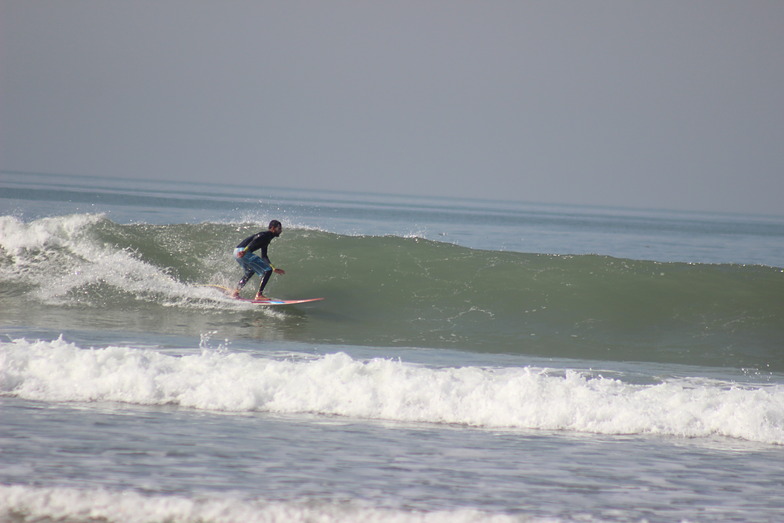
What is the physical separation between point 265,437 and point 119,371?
221 centimetres

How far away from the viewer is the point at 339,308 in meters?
14.0

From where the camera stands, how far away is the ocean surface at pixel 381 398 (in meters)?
4.77

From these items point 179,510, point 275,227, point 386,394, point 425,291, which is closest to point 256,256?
point 275,227

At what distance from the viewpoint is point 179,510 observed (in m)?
4.36

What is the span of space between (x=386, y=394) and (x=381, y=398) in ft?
0.24

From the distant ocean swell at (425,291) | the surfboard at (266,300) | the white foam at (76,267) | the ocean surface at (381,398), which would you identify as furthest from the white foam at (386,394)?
the white foam at (76,267)

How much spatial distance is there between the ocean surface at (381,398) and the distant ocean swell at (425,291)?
68mm

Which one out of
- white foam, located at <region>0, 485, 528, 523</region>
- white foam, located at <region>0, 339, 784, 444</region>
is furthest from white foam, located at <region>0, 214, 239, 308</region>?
white foam, located at <region>0, 485, 528, 523</region>

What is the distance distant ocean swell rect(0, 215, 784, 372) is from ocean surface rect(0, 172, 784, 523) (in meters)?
0.07

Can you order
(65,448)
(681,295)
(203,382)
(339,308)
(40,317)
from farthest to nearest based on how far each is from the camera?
(681,295), (339,308), (40,317), (203,382), (65,448)

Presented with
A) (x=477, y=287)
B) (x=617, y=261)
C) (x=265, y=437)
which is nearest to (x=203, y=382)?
(x=265, y=437)

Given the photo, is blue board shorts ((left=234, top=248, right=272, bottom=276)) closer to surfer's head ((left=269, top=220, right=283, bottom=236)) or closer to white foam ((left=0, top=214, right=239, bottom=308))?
surfer's head ((left=269, top=220, right=283, bottom=236))

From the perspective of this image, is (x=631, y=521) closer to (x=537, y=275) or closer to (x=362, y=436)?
(x=362, y=436)

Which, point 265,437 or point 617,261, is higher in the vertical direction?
point 617,261
